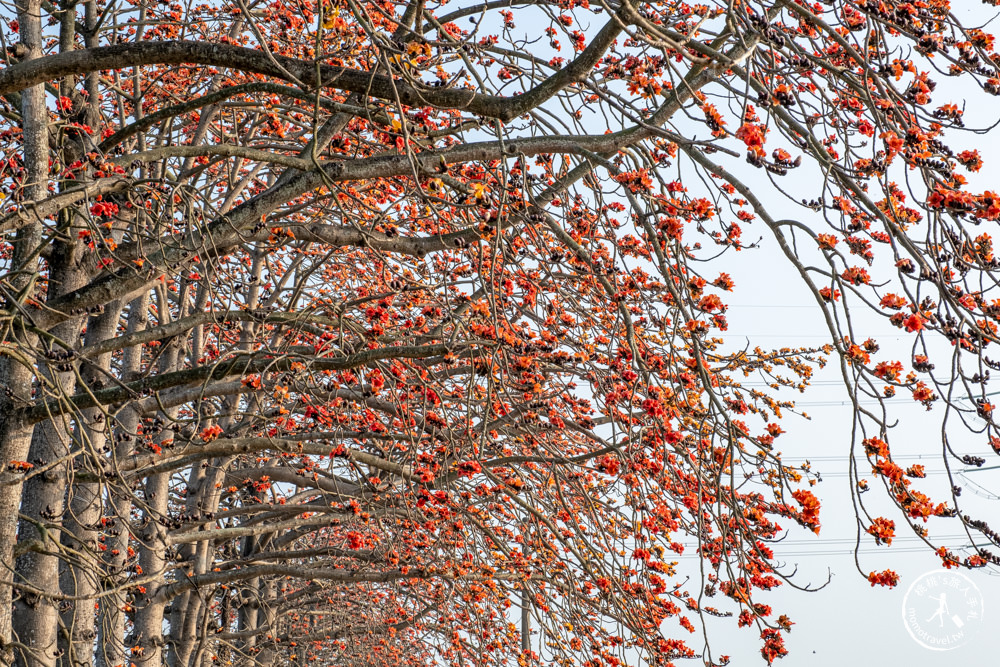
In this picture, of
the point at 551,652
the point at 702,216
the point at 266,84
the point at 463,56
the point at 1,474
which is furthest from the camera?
the point at 551,652

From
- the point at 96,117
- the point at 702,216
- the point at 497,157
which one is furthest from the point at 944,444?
the point at 96,117

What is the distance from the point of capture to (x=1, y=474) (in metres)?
4.53

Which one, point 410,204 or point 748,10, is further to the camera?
point 410,204

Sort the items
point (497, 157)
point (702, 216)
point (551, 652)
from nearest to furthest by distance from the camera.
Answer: point (702, 216)
point (497, 157)
point (551, 652)

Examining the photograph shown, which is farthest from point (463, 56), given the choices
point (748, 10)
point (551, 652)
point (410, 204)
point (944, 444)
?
point (551, 652)

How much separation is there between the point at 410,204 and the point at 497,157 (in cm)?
206

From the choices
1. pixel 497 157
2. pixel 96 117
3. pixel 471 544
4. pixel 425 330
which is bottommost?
pixel 471 544

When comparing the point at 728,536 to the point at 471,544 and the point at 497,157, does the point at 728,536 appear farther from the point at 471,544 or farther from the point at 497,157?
the point at 471,544

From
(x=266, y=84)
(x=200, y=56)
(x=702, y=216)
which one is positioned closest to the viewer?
(x=200, y=56)

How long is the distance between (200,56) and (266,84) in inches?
22.9

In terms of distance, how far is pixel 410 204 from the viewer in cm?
581

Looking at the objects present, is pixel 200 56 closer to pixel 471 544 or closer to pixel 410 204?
pixel 410 204

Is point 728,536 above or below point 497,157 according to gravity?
below

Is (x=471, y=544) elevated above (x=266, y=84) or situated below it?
below
